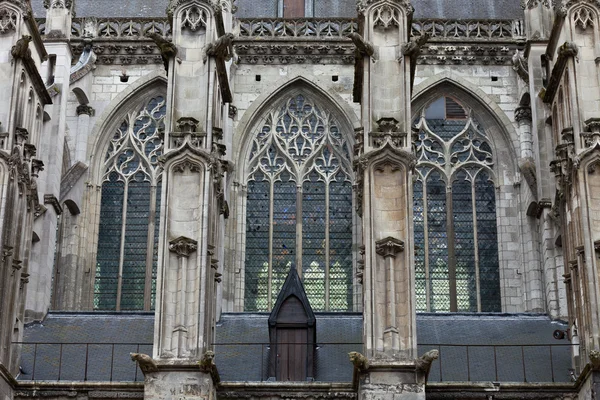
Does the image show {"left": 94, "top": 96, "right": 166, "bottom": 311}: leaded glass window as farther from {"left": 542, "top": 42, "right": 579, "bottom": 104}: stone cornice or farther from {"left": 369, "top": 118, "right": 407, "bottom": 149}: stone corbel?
{"left": 542, "top": 42, "right": 579, "bottom": 104}: stone cornice

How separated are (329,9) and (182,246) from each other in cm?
1391

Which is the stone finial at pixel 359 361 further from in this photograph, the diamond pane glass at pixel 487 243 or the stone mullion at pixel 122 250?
the stone mullion at pixel 122 250

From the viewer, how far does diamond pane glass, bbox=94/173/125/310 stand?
91.7 feet

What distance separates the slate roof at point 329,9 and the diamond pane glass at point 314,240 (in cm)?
553

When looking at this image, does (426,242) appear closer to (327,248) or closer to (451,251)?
(451,251)

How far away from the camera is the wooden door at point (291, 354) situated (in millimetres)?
21469

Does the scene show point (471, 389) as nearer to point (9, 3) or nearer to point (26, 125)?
point (26, 125)

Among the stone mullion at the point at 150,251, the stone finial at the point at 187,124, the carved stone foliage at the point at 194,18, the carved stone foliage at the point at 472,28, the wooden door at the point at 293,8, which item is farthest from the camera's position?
the wooden door at the point at 293,8

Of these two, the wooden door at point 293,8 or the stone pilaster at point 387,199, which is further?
the wooden door at point 293,8

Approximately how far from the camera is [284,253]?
28.3 meters

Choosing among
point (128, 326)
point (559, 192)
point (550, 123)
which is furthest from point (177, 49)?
point (550, 123)

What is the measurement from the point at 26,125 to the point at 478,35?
1222 cm

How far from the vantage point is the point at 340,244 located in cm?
2834

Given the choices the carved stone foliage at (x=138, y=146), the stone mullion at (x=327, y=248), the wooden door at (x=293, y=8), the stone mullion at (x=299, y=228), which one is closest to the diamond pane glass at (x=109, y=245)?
the carved stone foliage at (x=138, y=146)
